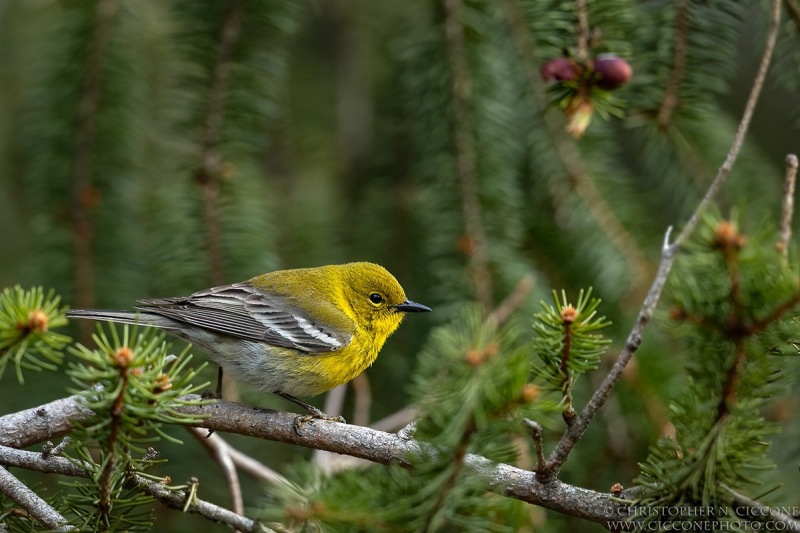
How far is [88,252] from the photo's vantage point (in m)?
4.05

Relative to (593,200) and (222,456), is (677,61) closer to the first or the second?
(593,200)

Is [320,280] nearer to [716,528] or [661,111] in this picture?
[661,111]

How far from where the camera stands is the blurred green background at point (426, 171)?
364 cm

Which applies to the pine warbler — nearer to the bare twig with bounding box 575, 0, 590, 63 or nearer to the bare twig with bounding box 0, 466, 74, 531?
the bare twig with bounding box 0, 466, 74, 531

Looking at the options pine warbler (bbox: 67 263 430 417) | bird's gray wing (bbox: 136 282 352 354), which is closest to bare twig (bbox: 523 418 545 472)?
A: pine warbler (bbox: 67 263 430 417)

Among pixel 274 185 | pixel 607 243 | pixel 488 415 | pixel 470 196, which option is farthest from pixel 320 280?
pixel 488 415

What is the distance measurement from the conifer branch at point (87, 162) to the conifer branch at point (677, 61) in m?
2.73

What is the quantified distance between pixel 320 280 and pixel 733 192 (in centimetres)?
236

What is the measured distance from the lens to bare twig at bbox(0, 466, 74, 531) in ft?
7.39

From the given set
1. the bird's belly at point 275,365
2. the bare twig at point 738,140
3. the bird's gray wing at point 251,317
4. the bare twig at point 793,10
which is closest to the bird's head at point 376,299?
the bird's gray wing at point 251,317

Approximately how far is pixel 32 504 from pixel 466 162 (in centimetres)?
243

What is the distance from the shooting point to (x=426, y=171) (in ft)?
13.4

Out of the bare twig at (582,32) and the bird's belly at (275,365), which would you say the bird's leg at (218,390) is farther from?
the bare twig at (582,32)

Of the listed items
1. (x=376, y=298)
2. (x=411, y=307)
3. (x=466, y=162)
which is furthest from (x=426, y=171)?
(x=376, y=298)
